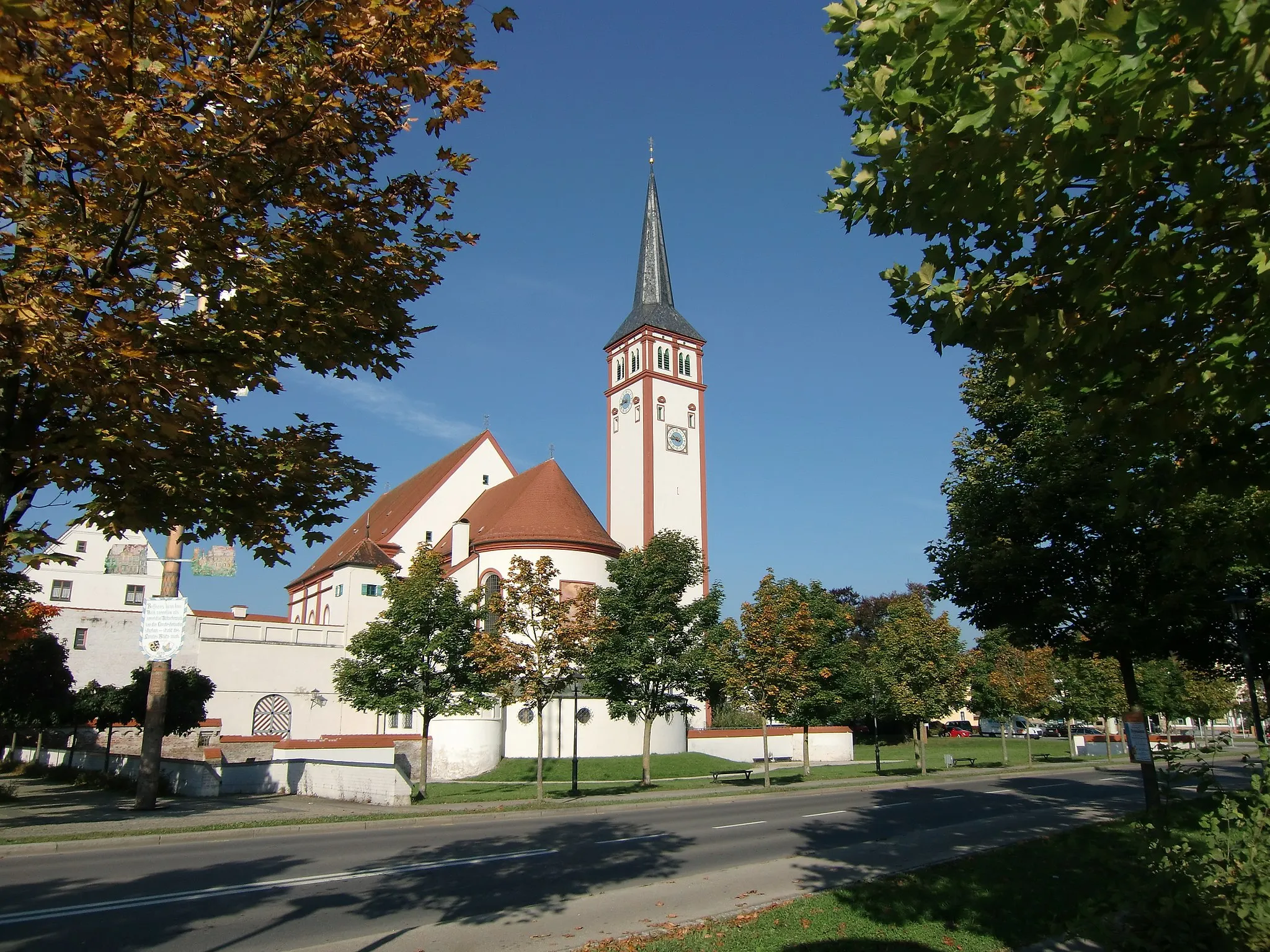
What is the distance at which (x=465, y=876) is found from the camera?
11.0m

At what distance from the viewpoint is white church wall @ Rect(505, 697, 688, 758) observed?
36781 millimetres

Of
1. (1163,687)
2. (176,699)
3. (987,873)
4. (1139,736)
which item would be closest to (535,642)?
(176,699)

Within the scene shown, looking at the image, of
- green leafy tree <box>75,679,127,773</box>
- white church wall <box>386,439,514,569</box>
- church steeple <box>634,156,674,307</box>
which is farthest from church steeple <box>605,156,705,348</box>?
green leafy tree <box>75,679,127,773</box>

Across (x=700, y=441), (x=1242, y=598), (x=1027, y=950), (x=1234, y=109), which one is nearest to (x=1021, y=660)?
(x=700, y=441)

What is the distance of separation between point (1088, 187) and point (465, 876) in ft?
34.4

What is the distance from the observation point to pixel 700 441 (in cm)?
5278

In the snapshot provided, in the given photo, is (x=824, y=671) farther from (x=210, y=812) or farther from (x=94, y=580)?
(x=94, y=580)

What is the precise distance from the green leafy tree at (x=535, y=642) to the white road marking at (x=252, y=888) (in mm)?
10037

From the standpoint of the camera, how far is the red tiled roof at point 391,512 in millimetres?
49750

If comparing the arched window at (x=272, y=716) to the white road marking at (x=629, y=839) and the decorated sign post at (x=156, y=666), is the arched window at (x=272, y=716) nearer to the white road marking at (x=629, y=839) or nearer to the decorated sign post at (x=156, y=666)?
the decorated sign post at (x=156, y=666)

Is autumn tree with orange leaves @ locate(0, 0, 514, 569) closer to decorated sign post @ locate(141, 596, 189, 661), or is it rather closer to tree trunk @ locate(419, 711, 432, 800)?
decorated sign post @ locate(141, 596, 189, 661)

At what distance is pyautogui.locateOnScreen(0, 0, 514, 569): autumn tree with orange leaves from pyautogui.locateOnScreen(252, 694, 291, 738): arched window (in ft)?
133

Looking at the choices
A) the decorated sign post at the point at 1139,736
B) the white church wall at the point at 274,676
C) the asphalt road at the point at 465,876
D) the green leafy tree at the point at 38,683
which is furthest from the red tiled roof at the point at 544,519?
the decorated sign post at the point at 1139,736

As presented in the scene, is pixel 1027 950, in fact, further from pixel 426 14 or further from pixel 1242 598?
pixel 1242 598
